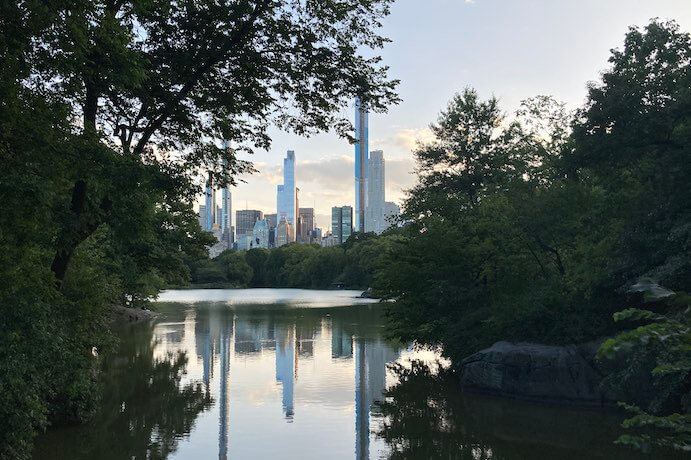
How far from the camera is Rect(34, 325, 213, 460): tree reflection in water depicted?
14.3m

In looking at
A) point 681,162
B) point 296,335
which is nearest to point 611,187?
point 681,162

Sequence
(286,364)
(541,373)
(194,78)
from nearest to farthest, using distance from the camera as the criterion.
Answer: (194,78), (541,373), (286,364)

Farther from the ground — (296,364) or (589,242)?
(589,242)

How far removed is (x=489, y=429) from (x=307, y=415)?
16.7 ft

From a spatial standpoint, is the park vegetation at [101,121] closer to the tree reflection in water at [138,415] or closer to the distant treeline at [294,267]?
the tree reflection in water at [138,415]

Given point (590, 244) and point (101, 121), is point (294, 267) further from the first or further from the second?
point (101, 121)

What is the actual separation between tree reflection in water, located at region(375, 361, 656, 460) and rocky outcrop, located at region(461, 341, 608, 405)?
503mm

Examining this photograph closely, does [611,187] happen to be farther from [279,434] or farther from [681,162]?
[279,434]

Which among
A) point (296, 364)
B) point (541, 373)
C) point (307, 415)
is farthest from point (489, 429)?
point (296, 364)

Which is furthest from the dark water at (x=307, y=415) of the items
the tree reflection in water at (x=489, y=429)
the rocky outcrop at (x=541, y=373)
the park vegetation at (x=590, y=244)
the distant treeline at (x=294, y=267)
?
the distant treeline at (x=294, y=267)

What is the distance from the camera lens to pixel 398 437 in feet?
51.9

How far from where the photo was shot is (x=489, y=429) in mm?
16438

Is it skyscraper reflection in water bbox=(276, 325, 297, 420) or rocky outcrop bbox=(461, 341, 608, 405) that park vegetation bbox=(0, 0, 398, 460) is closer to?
skyscraper reflection in water bbox=(276, 325, 297, 420)

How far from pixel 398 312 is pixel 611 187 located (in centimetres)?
952
